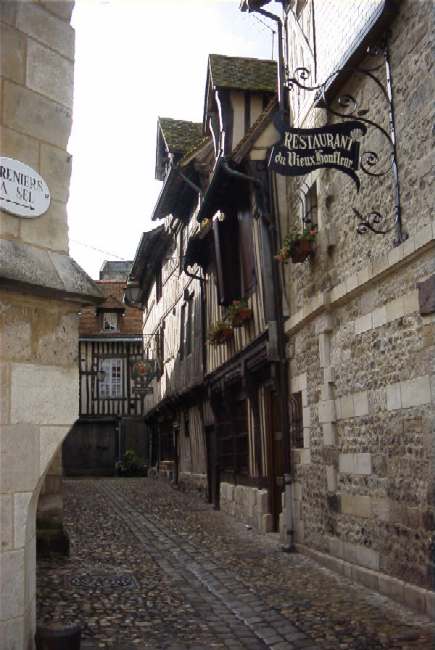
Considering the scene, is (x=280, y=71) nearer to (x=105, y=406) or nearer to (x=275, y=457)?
(x=275, y=457)

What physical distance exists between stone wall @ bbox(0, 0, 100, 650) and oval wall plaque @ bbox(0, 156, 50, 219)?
1.8 inches

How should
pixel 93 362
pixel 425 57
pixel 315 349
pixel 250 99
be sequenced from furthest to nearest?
pixel 93 362 < pixel 250 99 < pixel 315 349 < pixel 425 57

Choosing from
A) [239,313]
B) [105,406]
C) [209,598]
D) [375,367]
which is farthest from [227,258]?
[105,406]

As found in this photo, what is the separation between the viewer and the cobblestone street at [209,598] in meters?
4.77

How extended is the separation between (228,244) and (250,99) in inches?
89.2

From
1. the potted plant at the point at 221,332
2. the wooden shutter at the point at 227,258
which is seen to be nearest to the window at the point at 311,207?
the wooden shutter at the point at 227,258

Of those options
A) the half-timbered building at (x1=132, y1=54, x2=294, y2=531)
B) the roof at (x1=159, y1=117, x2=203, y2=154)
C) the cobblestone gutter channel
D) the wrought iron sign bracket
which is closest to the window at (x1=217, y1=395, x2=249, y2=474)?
the half-timbered building at (x1=132, y1=54, x2=294, y2=531)

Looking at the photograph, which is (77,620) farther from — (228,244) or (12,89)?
(228,244)

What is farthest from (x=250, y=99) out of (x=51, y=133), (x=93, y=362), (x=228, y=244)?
(x=93, y=362)

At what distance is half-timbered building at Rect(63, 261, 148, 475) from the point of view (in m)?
26.7

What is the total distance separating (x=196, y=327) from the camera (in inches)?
599

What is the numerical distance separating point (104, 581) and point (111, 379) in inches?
823

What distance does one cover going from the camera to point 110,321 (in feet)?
92.3

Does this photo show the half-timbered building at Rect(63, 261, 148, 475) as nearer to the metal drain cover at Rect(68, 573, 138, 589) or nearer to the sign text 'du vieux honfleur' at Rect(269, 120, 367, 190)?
the metal drain cover at Rect(68, 573, 138, 589)
